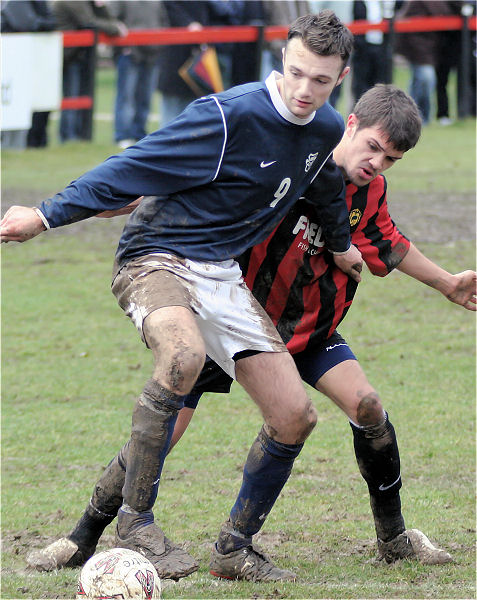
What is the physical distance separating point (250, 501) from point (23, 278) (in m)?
5.80

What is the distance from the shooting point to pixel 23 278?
9797 millimetres

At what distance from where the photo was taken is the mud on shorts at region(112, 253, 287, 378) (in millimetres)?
4039

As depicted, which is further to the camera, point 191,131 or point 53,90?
point 53,90

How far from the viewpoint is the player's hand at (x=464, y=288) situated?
5059mm

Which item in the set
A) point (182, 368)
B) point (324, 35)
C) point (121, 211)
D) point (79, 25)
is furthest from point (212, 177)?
point (79, 25)

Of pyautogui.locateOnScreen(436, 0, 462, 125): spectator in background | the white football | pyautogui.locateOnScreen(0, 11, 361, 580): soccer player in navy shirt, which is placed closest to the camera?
the white football

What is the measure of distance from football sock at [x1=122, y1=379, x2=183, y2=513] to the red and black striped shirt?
94 centimetres

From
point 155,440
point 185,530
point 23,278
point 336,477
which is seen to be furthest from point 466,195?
point 155,440

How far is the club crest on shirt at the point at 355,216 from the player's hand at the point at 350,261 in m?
0.13

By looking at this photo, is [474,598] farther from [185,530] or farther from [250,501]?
[185,530]

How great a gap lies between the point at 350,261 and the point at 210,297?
788 mm

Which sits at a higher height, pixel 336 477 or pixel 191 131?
pixel 191 131

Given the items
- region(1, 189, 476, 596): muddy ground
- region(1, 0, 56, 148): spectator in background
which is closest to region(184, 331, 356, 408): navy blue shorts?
region(1, 189, 476, 596): muddy ground

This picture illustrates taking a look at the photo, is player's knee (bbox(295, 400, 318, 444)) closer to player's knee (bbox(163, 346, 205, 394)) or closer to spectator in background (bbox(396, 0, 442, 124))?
player's knee (bbox(163, 346, 205, 394))
